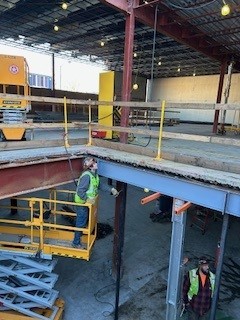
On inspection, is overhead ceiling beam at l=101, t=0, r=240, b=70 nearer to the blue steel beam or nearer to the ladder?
the blue steel beam

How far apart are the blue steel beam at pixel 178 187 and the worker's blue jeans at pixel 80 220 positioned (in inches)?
37.6

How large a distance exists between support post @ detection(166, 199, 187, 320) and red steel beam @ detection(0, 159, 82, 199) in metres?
2.64

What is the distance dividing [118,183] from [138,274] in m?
3.33

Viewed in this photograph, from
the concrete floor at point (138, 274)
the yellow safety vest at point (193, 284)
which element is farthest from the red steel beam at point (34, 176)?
the yellow safety vest at point (193, 284)

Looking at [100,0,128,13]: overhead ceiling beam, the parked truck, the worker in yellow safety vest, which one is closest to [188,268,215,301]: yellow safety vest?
the worker in yellow safety vest

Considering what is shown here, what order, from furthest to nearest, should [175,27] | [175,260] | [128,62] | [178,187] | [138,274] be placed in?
[175,27] < [138,274] < [128,62] < [175,260] < [178,187]

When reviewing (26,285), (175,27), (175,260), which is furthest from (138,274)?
(175,27)

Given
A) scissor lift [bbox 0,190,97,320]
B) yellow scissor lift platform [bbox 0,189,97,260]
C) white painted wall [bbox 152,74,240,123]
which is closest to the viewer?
yellow scissor lift platform [bbox 0,189,97,260]

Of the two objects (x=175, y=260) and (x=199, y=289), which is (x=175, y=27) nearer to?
(x=175, y=260)

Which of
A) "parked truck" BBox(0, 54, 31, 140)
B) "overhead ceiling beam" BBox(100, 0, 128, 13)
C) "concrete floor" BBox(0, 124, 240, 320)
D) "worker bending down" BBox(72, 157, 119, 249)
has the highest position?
"overhead ceiling beam" BBox(100, 0, 128, 13)

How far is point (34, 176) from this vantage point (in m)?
5.54

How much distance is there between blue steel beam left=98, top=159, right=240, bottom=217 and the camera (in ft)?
14.1

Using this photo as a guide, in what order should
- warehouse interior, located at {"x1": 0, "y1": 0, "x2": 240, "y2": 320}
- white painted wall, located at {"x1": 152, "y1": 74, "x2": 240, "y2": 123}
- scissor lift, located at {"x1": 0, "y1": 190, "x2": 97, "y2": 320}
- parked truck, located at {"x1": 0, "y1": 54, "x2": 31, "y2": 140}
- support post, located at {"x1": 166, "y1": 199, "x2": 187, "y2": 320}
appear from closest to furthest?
support post, located at {"x1": 166, "y1": 199, "x2": 187, "y2": 320}
warehouse interior, located at {"x1": 0, "y1": 0, "x2": 240, "y2": 320}
scissor lift, located at {"x1": 0, "y1": 190, "x2": 97, "y2": 320}
parked truck, located at {"x1": 0, "y1": 54, "x2": 31, "y2": 140}
white painted wall, located at {"x1": 152, "y1": 74, "x2": 240, "y2": 123}

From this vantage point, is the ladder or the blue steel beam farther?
the ladder
